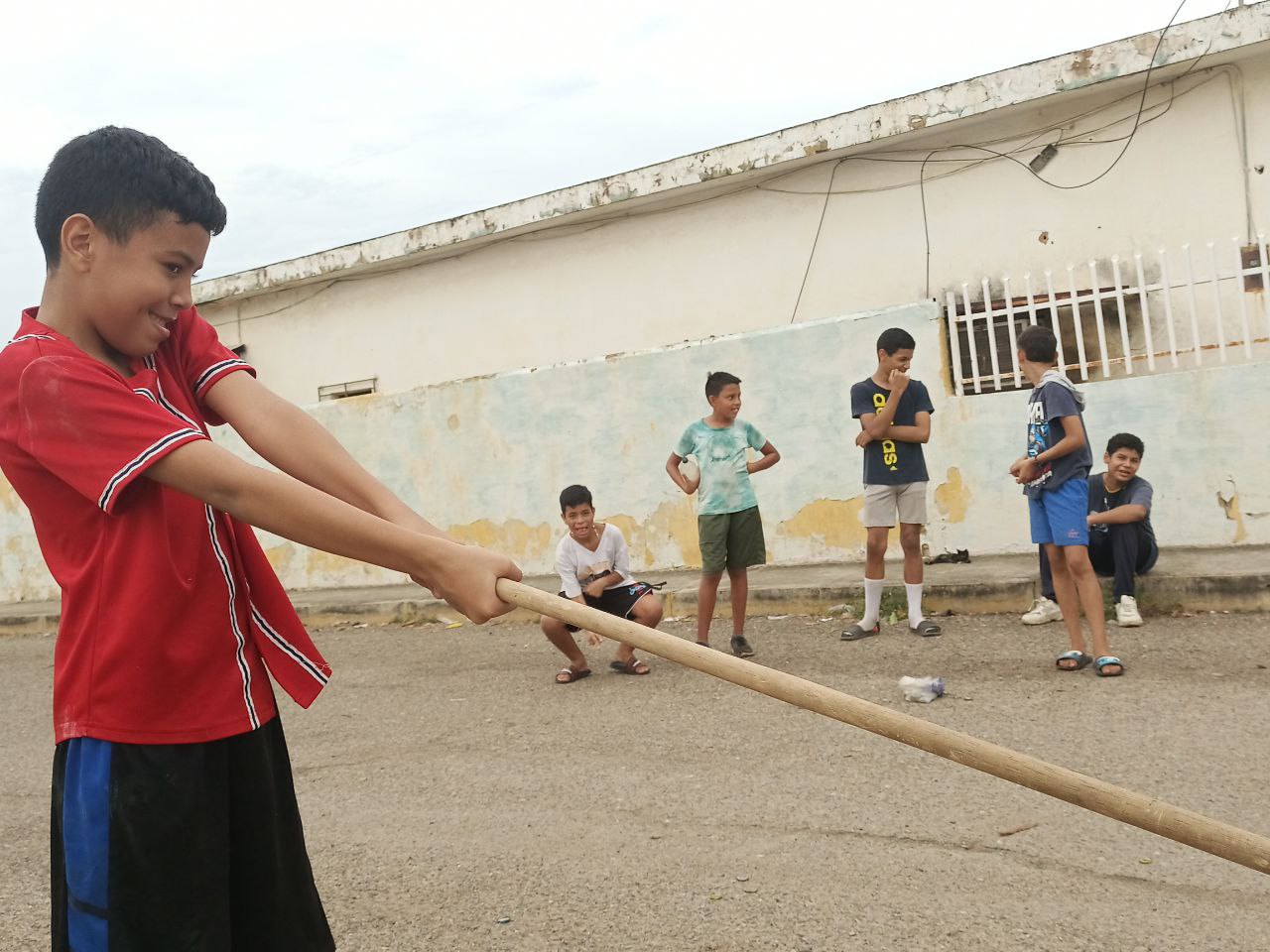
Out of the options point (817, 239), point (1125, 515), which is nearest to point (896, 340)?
point (1125, 515)

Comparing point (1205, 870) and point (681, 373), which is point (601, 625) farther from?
point (681, 373)

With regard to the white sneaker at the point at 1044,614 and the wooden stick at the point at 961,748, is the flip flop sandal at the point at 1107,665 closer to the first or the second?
the white sneaker at the point at 1044,614

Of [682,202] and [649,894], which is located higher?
[682,202]

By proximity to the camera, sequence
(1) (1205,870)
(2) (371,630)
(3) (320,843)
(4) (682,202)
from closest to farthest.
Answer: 1. (1) (1205,870)
2. (3) (320,843)
3. (2) (371,630)
4. (4) (682,202)

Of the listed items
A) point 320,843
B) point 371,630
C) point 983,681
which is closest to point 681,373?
point 371,630

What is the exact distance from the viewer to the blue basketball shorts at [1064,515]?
17.0ft

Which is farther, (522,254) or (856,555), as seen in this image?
(522,254)

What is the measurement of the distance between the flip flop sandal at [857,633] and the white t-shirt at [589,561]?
1237mm

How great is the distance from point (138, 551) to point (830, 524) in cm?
685

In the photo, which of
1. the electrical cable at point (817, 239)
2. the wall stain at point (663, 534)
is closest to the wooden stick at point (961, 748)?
the wall stain at point (663, 534)

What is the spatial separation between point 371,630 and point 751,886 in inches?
233

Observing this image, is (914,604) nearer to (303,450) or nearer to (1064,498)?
(1064,498)

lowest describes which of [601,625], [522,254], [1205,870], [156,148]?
[1205,870]

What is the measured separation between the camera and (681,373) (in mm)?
8641
